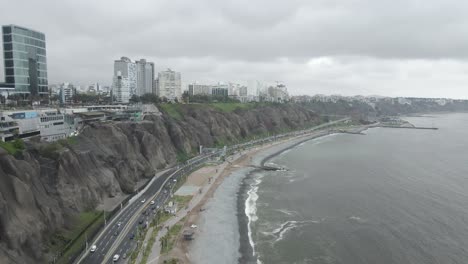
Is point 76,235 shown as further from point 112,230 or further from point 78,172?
point 78,172

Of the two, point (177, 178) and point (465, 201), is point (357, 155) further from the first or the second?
point (177, 178)

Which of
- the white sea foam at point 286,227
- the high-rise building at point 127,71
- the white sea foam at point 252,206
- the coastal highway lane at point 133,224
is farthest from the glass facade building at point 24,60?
the white sea foam at point 286,227

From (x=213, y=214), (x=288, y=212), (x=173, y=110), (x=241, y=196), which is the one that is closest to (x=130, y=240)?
(x=213, y=214)

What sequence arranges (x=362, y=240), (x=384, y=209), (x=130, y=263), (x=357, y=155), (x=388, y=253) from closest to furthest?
(x=130, y=263) < (x=388, y=253) < (x=362, y=240) < (x=384, y=209) < (x=357, y=155)

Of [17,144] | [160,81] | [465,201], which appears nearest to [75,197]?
[17,144]

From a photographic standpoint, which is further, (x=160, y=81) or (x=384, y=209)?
(x=160, y=81)

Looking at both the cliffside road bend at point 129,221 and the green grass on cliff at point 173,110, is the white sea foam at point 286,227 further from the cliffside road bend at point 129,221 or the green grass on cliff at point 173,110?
the green grass on cliff at point 173,110
